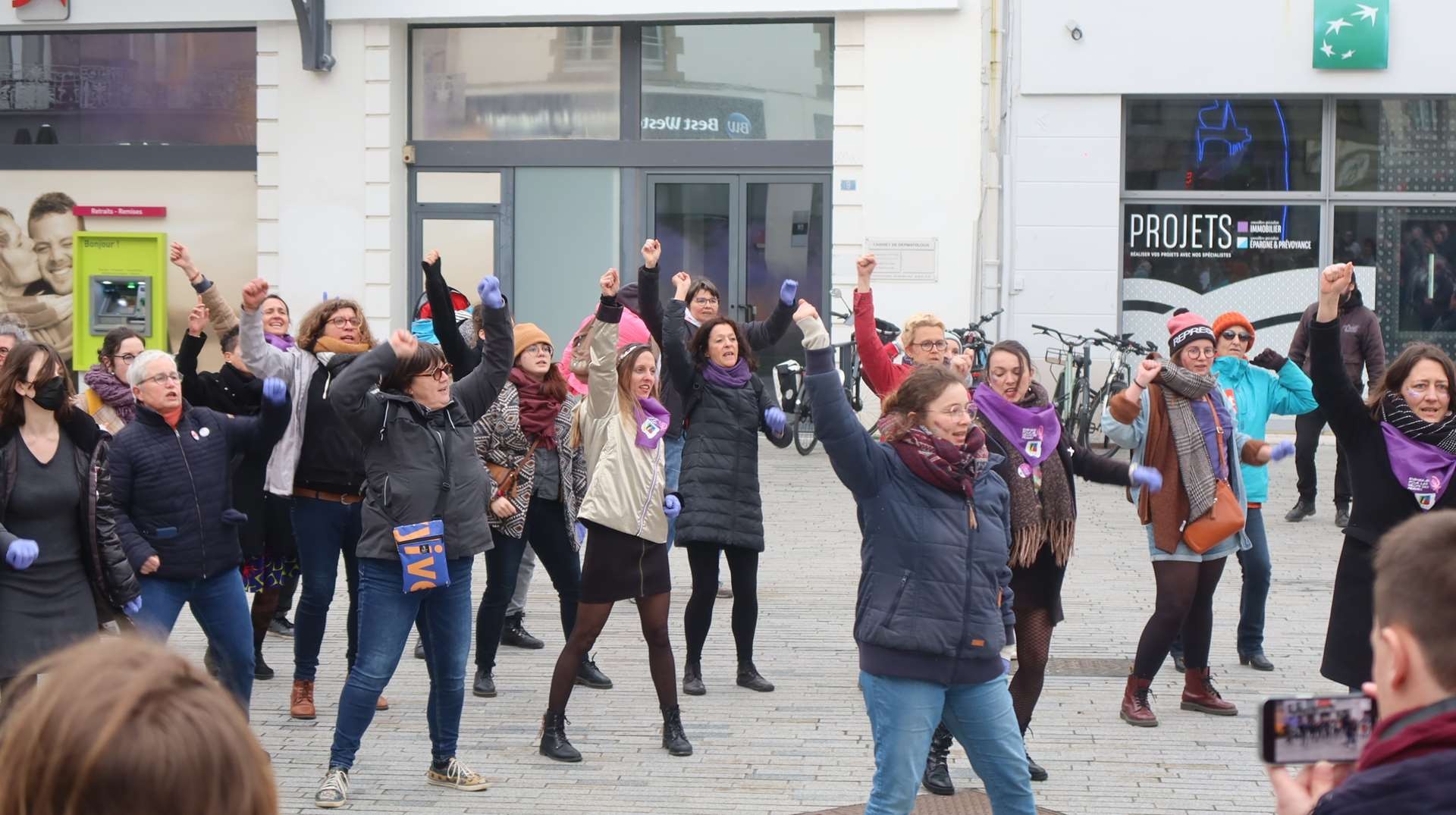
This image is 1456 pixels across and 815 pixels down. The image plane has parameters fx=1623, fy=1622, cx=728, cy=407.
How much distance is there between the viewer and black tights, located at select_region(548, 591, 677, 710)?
6.33 meters

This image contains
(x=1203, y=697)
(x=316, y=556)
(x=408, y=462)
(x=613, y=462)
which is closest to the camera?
(x=408, y=462)

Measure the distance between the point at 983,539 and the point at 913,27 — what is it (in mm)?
12346

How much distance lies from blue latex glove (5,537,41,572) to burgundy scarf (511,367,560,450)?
227 cm

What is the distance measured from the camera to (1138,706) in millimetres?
6914

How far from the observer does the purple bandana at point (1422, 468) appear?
5230 mm

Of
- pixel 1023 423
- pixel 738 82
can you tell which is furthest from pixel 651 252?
pixel 738 82

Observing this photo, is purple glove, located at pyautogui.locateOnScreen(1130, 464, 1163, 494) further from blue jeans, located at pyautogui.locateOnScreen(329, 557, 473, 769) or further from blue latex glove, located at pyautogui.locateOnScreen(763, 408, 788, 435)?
blue jeans, located at pyautogui.locateOnScreen(329, 557, 473, 769)

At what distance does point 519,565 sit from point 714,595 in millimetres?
895

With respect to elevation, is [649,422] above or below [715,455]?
above

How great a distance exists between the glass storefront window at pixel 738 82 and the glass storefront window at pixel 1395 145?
5.24m

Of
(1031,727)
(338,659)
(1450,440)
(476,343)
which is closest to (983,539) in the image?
(1450,440)

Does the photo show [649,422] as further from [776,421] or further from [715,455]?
[715,455]

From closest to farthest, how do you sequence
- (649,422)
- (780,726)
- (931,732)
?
1. (931,732)
2. (649,422)
3. (780,726)

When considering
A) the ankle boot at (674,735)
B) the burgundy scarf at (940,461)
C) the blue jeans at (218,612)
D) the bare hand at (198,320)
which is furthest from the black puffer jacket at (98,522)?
the burgundy scarf at (940,461)
